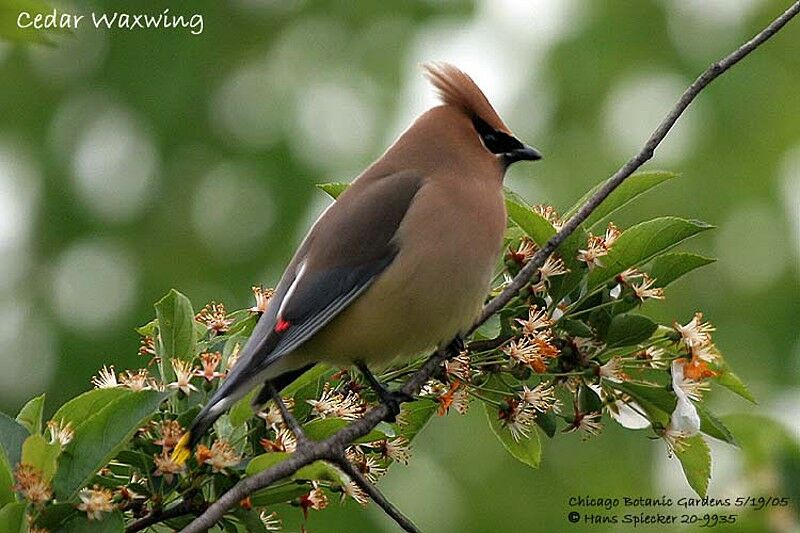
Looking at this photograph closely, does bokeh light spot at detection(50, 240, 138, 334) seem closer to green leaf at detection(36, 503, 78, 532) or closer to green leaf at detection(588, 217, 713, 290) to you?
green leaf at detection(588, 217, 713, 290)

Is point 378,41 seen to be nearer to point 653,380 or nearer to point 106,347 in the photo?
point 106,347

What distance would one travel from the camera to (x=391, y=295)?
3.86m

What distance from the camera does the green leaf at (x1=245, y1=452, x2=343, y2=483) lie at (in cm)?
271

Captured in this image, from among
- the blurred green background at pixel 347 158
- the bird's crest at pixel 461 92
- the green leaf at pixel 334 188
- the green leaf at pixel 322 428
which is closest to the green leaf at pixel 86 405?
the green leaf at pixel 322 428

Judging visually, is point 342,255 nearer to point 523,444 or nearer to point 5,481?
point 523,444

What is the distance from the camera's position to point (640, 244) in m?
3.31

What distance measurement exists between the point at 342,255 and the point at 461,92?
0.70 metres

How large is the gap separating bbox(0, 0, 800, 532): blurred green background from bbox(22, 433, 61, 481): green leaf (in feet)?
20.1

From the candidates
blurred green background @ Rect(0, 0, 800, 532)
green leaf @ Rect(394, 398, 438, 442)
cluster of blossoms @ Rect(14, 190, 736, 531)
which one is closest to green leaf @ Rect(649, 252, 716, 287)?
cluster of blossoms @ Rect(14, 190, 736, 531)

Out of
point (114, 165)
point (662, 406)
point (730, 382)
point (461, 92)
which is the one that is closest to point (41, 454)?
point (662, 406)

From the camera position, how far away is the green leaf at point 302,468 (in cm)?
271

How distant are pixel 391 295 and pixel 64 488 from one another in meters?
1.30

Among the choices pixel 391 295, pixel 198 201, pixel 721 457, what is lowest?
pixel 721 457

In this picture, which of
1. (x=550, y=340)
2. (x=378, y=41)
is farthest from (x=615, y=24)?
(x=550, y=340)
